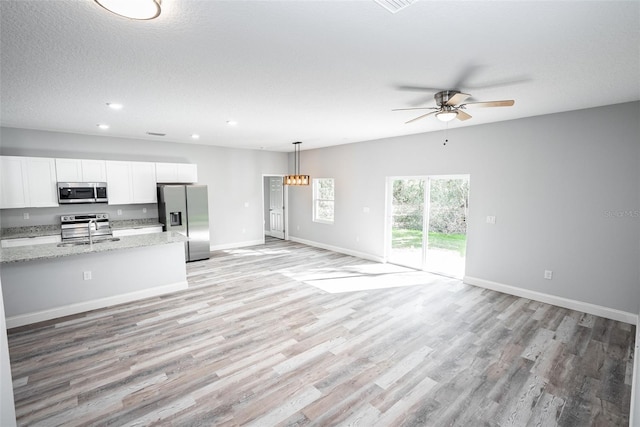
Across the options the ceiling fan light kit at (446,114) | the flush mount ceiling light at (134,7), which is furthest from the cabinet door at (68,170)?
the ceiling fan light kit at (446,114)

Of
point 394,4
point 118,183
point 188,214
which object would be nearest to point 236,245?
point 188,214

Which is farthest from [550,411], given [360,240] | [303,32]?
[360,240]

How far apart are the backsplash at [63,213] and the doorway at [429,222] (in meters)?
5.47

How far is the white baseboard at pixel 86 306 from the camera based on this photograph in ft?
11.6

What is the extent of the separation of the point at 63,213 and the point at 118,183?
1.09m

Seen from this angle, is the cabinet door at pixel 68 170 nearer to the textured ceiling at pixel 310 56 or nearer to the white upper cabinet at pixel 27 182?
the white upper cabinet at pixel 27 182

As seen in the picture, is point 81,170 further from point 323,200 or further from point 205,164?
point 323,200

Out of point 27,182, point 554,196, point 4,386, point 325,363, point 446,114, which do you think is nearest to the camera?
point 4,386

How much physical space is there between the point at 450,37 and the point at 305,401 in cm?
A: 297

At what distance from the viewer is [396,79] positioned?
2.79 meters

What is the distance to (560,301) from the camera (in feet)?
13.6

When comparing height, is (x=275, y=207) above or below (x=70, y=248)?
above

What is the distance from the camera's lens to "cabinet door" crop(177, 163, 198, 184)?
6.62m

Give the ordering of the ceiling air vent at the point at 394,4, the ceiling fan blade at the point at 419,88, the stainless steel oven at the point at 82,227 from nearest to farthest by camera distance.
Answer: the ceiling air vent at the point at 394,4
the ceiling fan blade at the point at 419,88
the stainless steel oven at the point at 82,227
